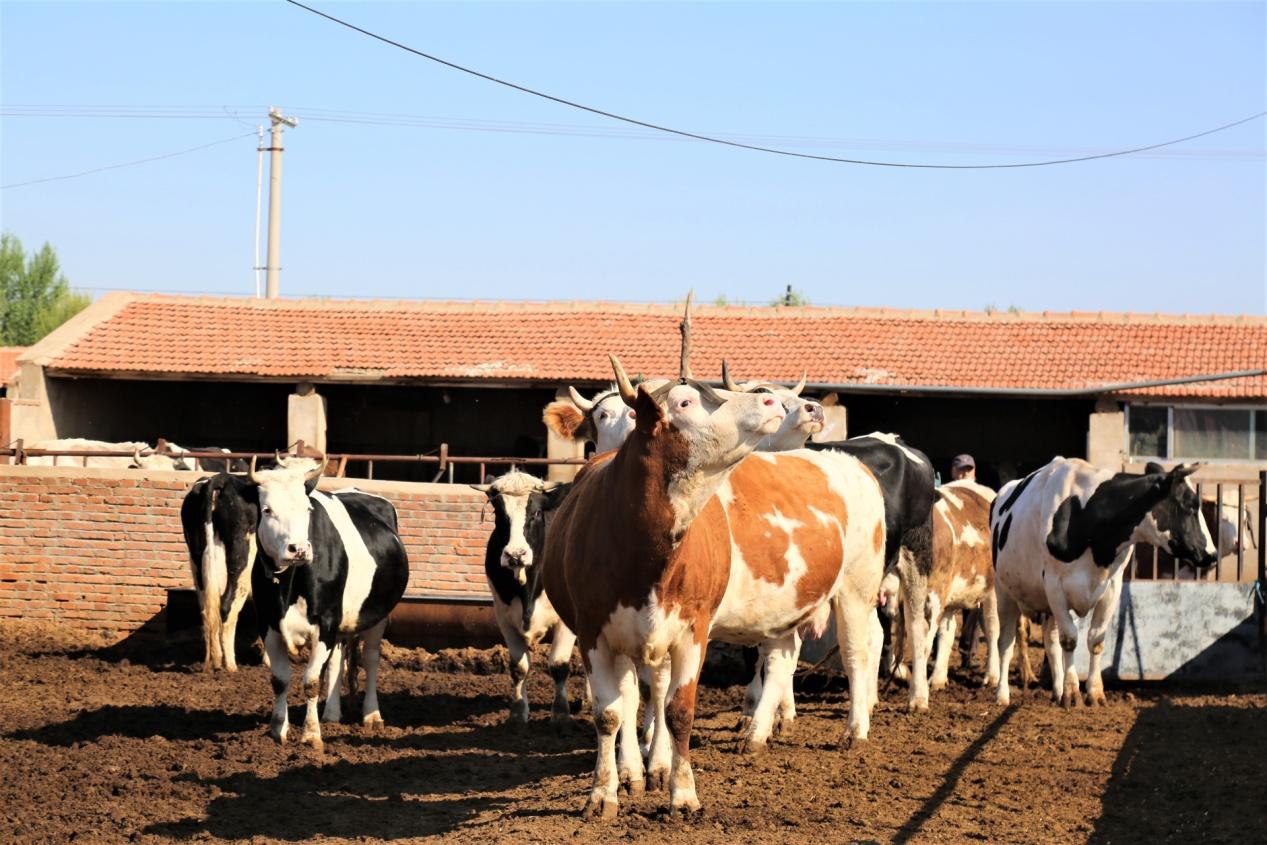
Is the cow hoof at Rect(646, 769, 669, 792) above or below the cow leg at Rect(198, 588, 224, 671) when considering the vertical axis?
above

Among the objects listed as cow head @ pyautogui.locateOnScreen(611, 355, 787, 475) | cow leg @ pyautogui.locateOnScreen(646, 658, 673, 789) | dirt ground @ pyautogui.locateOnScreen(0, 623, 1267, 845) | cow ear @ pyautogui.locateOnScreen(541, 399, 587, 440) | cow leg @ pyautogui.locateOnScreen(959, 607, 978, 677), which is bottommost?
cow leg @ pyautogui.locateOnScreen(959, 607, 978, 677)

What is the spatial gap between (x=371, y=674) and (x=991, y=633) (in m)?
5.78

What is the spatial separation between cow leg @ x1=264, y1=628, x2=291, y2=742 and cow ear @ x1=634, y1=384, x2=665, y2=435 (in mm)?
3692

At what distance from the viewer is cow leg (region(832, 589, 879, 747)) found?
9039 mm

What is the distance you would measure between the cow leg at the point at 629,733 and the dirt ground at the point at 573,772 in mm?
103

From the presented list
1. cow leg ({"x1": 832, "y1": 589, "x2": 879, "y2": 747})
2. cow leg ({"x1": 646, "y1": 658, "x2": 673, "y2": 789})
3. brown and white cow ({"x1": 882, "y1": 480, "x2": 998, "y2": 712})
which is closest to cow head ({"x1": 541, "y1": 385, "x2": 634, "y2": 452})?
cow leg ({"x1": 832, "y1": 589, "x2": 879, "y2": 747})

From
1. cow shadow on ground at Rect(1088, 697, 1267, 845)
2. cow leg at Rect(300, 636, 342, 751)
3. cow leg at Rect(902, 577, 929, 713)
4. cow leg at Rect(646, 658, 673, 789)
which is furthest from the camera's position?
cow leg at Rect(902, 577, 929, 713)

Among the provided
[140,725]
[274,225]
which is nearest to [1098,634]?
[140,725]

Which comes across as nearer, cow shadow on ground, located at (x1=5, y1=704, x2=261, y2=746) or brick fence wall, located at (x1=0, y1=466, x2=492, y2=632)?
cow shadow on ground, located at (x1=5, y1=704, x2=261, y2=746)

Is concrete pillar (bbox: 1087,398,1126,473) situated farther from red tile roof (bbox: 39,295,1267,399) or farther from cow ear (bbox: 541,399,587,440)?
cow ear (bbox: 541,399,587,440)

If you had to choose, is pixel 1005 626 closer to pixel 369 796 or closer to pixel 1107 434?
pixel 369 796

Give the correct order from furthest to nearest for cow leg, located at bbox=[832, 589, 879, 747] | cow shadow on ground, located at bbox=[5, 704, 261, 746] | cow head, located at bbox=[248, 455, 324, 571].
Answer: cow shadow on ground, located at bbox=[5, 704, 261, 746] < cow leg, located at bbox=[832, 589, 879, 747] < cow head, located at bbox=[248, 455, 324, 571]

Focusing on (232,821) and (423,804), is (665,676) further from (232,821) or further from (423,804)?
(232,821)

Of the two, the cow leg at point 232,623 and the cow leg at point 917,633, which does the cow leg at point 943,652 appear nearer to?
the cow leg at point 917,633
